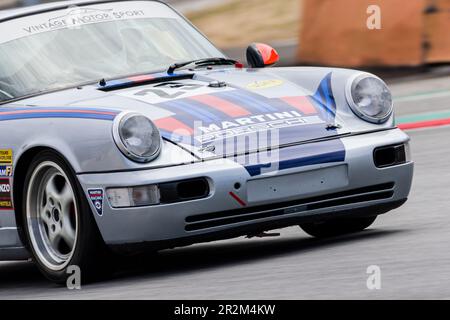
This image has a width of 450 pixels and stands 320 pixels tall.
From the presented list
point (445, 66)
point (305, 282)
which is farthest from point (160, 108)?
point (445, 66)

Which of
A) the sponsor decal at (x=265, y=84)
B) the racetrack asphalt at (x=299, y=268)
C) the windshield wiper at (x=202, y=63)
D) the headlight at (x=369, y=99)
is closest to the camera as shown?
the racetrack asphalt at (x=299, y=268)

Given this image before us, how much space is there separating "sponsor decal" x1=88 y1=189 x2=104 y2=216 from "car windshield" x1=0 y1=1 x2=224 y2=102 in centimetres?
110

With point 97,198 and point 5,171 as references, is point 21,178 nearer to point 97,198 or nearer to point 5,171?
point 5,171

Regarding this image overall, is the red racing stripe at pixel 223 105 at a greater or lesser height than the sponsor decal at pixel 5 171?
greater

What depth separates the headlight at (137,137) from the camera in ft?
18.9

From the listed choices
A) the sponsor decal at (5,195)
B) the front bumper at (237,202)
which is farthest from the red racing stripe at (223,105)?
the sponsor decal at (5,195)

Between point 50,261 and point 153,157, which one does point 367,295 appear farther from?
point 50,261

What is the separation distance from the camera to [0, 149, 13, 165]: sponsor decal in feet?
20.5

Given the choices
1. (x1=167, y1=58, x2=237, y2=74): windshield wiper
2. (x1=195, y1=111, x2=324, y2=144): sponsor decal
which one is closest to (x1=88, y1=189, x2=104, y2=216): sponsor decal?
(x1=195, y1=111, x2=324, y2=144): sponsor decal

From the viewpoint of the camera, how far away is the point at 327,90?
21.3ft

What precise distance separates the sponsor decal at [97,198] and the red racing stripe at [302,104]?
1.12m

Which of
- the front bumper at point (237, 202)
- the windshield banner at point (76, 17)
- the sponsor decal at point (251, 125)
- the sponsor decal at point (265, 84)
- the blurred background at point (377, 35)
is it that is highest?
the blurred background at point (377, 35)

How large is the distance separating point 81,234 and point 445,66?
28.2 ft

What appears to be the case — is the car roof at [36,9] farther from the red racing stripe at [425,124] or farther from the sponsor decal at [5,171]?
the red racing stripe at [425,124]
